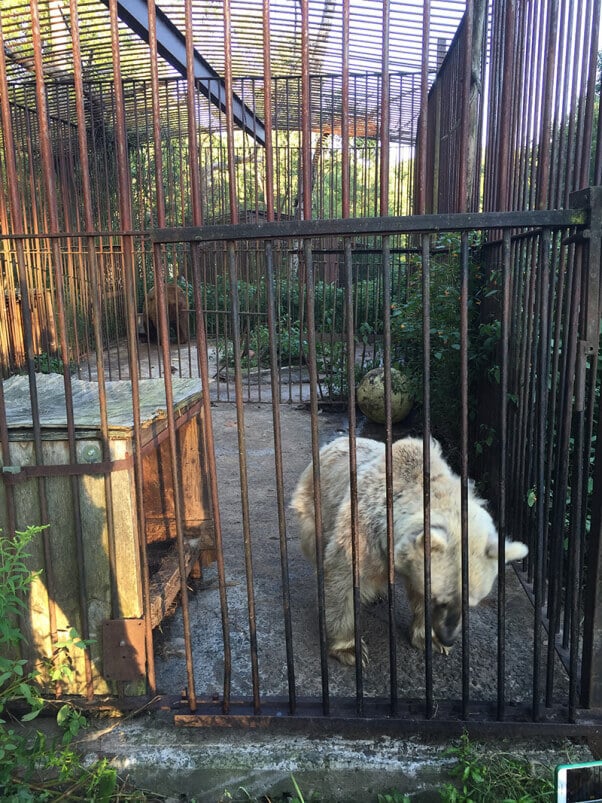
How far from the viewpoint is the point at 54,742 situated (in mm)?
2553

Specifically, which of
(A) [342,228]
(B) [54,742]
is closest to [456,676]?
(B) [54,742]

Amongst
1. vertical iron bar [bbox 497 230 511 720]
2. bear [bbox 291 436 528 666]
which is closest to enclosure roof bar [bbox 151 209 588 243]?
vertical iron bar [bbox 497 230 511 720]

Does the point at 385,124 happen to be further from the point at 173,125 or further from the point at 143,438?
the point at 173,125

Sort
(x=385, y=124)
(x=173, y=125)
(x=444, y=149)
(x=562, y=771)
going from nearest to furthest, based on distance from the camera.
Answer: (x=562, y=771) < (x=385, y=124) < (x=444, y=149) < (x=173, y=125)

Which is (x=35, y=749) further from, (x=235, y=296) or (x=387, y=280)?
(x=387, y=280)

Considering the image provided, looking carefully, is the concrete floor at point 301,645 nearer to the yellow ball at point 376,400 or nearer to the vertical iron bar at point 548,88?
the vertical iron bar at point 548,88

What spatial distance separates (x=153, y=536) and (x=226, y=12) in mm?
3017

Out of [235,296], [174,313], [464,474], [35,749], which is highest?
[235,296]

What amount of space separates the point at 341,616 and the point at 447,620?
1.87ft

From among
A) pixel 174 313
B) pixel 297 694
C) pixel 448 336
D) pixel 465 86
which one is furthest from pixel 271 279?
pixel 174 313

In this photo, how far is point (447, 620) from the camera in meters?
2.93

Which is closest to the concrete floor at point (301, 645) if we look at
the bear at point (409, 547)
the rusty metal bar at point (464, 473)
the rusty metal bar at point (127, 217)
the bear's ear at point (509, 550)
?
the bear at point (409, 547)

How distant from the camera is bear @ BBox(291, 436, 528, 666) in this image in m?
2.91

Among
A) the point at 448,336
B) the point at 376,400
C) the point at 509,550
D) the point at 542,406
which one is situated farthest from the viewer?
the point at 376,400
